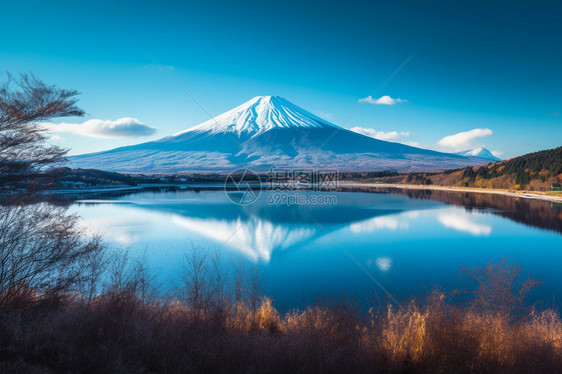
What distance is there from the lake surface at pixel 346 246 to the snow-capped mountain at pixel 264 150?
64.0 meters

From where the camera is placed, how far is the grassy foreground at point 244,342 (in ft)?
9.80

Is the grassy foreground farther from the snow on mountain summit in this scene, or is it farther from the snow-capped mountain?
the snow on mountain summit

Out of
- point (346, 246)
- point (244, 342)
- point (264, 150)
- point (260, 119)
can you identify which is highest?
point (260, 119)

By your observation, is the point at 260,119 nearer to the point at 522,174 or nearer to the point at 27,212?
the point at 522,174

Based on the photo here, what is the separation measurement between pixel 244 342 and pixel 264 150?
319 ft

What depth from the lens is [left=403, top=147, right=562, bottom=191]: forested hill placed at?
3201 cm

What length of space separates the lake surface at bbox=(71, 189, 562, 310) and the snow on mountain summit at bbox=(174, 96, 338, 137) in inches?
3711

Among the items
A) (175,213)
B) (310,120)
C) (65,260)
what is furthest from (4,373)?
(310,120)

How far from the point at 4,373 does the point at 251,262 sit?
666 cm

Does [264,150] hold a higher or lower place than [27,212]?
higher

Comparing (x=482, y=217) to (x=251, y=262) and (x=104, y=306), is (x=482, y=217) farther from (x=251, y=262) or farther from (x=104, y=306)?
(x=104, y=306)

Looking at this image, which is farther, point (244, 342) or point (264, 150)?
point (264, 150)

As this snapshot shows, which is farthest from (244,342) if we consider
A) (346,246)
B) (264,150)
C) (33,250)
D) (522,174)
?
(264,150)

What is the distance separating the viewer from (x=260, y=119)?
390 ft
